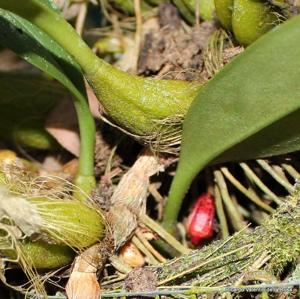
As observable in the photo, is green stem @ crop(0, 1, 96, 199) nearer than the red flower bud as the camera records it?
Yes

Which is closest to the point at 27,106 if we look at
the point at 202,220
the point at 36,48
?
the point at 36,48

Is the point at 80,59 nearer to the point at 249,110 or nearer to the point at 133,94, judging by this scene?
the point at 133,94

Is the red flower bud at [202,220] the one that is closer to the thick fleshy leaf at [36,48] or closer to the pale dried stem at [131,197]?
the pale dried stem at [131,197]

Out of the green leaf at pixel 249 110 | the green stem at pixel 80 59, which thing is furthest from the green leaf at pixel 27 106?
the green leaf at pixel 249 110

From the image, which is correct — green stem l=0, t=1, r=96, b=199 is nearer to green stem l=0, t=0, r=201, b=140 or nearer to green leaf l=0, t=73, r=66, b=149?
green stem l=0, t=0, r=201, b=140

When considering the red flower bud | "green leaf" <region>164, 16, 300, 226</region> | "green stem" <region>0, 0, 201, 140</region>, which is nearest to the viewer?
"green leaf" <region>164, 16, 300, 226</region>

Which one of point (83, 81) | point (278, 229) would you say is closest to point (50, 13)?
point (83, 81)

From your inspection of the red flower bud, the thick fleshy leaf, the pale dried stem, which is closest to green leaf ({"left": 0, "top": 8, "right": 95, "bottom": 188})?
the thick fleshy leaf
